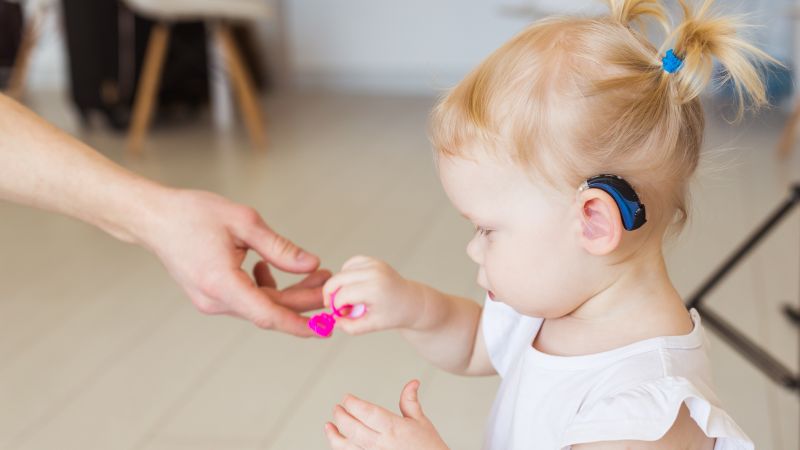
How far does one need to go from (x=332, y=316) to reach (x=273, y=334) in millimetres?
1063

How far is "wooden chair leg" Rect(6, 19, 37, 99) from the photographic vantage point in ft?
12.9

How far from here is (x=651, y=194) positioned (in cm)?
85

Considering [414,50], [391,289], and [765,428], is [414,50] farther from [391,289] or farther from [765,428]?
[391,289]

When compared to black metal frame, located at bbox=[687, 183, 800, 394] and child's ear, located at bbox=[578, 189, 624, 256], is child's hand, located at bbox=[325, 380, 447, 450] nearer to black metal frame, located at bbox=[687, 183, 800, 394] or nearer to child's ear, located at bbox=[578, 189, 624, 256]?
child's ear, located at bbox=[578, 189, 624, 256]

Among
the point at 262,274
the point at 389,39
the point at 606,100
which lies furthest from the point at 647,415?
the point at 389,39

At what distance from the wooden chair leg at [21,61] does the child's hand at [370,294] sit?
3358 millimetres

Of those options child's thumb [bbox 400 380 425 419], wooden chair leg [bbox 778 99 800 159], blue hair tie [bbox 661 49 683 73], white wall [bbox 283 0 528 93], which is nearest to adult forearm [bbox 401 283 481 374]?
child's thumb [bbox 400 380 425 419]

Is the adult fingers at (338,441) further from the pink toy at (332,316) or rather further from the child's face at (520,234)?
the child's face at (520,234)

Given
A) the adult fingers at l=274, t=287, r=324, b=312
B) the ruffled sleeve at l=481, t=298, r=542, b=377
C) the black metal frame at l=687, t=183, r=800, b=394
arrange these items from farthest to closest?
the black metal frame at l=687, t=183, r=800, b=394
the adult fingers at l=274, t=287, r=324, b=312
the ruffled sleeve at l=481, t=298, r=542, b=377

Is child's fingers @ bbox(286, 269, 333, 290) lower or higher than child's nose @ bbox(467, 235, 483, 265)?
lower

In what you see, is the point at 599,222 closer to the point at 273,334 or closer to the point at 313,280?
the point at 313,280

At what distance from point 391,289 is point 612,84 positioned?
0.31 m

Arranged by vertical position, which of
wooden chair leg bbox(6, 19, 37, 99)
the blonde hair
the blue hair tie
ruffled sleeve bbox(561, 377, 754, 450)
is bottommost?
wooden chair leg bbox(6, 19, 37, 99)

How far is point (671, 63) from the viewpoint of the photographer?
32.6 inches
